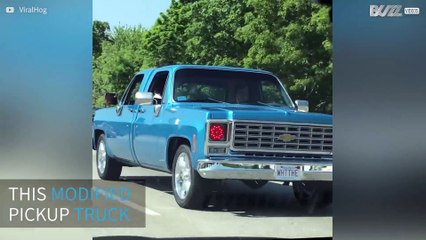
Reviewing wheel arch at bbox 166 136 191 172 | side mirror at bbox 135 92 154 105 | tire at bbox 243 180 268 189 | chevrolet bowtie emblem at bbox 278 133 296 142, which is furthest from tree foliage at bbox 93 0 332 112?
tire at bbox 243 180 268 189

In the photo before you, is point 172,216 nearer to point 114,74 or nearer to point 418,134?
point 114,74

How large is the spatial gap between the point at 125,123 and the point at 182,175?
0.51 metres

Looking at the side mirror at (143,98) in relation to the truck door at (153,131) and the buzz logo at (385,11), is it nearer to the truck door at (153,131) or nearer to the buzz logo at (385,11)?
the truck door at (153,131)

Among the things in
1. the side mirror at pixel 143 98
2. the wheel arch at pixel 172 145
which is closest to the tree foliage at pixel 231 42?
the side mirror at pixel 143 98

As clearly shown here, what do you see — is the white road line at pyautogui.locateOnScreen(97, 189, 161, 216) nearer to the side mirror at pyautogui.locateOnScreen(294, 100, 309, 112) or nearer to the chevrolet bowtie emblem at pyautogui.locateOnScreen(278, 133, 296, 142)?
the chevrolet bowtie emblem at pyautogui.locateOnScreen(278, 133, 296, 142)

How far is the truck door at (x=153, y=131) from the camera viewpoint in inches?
161

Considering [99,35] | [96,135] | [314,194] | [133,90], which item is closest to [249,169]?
[314,194]

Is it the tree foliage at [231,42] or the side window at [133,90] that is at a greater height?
the tree foliage at [231,42]

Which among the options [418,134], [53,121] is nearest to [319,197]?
[418,134]

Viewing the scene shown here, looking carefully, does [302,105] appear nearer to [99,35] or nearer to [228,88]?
[228,88]

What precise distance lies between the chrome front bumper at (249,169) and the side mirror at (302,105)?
1.09 ft

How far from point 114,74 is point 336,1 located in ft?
5.01

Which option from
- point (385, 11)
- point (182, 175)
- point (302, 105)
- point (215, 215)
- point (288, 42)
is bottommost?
point (215, 215)

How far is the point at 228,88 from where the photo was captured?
4.07 m
